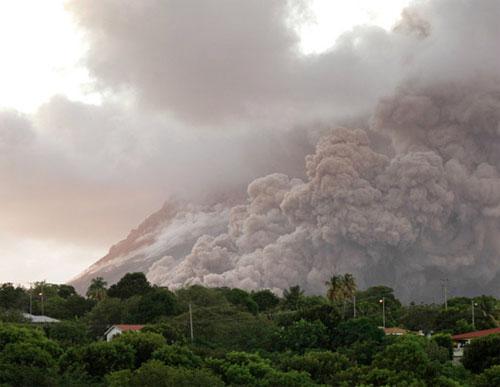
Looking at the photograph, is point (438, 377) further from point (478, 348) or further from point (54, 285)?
point (54, 285)

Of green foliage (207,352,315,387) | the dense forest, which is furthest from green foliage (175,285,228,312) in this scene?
green foliage (207,352,315,387)

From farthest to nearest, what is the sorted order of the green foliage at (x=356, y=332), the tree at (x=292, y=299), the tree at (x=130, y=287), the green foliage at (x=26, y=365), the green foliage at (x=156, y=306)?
the tree at (x=292, y=299) < the tree at (x=130, y=287) < the green foliage at (x=156, y=306) < the green foliage at (x=356, y=332) < the green foliage at (x=26, y=365)

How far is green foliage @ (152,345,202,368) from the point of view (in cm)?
6662

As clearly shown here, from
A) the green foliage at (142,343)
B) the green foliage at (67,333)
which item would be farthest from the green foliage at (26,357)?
the green foliage at (67,333)

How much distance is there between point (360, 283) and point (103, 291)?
7371 centimetres

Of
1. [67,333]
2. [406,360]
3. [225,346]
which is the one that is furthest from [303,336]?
[67,333]

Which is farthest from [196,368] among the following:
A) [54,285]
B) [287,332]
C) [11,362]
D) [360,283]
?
[360,283]

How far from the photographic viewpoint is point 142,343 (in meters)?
70.7

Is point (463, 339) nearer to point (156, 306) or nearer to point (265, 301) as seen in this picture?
point (156, 306)

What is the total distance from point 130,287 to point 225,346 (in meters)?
36.6

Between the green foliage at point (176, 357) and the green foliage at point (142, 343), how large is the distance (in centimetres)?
151

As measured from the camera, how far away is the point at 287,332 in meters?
84.1

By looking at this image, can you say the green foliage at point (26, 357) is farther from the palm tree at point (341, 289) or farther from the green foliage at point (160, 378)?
the palm tree at point (341, 289)

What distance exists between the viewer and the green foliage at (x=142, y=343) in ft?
229
